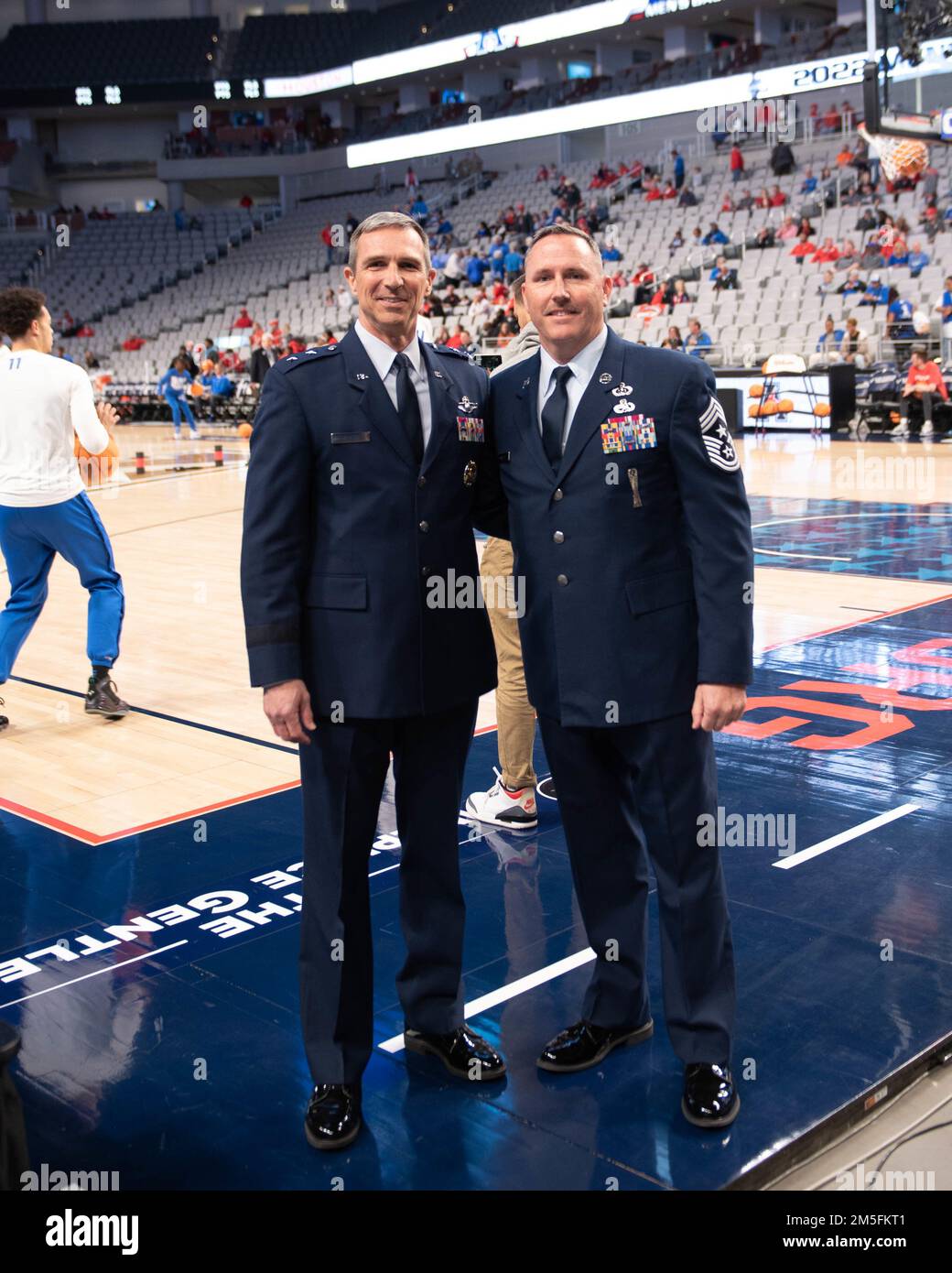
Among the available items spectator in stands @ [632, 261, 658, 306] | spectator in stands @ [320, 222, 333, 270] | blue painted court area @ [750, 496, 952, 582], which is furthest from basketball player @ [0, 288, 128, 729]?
spectator in stands @ [320, 222, 333, 270]

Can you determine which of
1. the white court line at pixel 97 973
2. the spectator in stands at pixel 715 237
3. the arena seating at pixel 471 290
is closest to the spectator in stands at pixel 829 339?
the arena seating at pixel 471 290

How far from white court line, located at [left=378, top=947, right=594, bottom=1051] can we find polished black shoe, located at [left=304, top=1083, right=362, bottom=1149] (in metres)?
0.37

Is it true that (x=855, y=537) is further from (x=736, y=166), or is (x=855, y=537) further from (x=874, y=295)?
(x=736, y=166)

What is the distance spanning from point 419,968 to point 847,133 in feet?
98.6

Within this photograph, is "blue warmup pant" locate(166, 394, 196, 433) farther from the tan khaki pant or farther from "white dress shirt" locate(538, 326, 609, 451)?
"white dress shirt" locate(538, 326, 609, 451)

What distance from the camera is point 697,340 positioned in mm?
22688

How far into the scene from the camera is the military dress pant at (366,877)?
10.1 feet

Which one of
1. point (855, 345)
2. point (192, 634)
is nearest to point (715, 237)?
point (855, 345)

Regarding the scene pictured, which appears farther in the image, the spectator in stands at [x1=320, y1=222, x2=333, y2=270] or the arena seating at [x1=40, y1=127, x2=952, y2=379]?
the spectator in stands at [x1=320, y1=222, x2=333, y2=270]

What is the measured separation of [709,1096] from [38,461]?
14.7 ft

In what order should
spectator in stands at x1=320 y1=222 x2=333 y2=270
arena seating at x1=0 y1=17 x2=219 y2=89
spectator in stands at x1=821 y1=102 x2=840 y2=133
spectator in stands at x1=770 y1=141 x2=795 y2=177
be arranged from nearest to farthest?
spectator in stands at x1=770 y1=141 x2=795 y2=177, spectator in stands at x1=821 y1=102 x2=840 y2=133, spectator in stands at x1=320 y1=222 x2=333 y2=270, arena seating at x1=0 y1=17 x2=219 y2=89

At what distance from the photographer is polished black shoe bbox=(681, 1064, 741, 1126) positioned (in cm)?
297

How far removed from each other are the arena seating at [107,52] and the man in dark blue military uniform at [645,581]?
157 feet

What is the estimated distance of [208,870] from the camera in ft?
15.1
